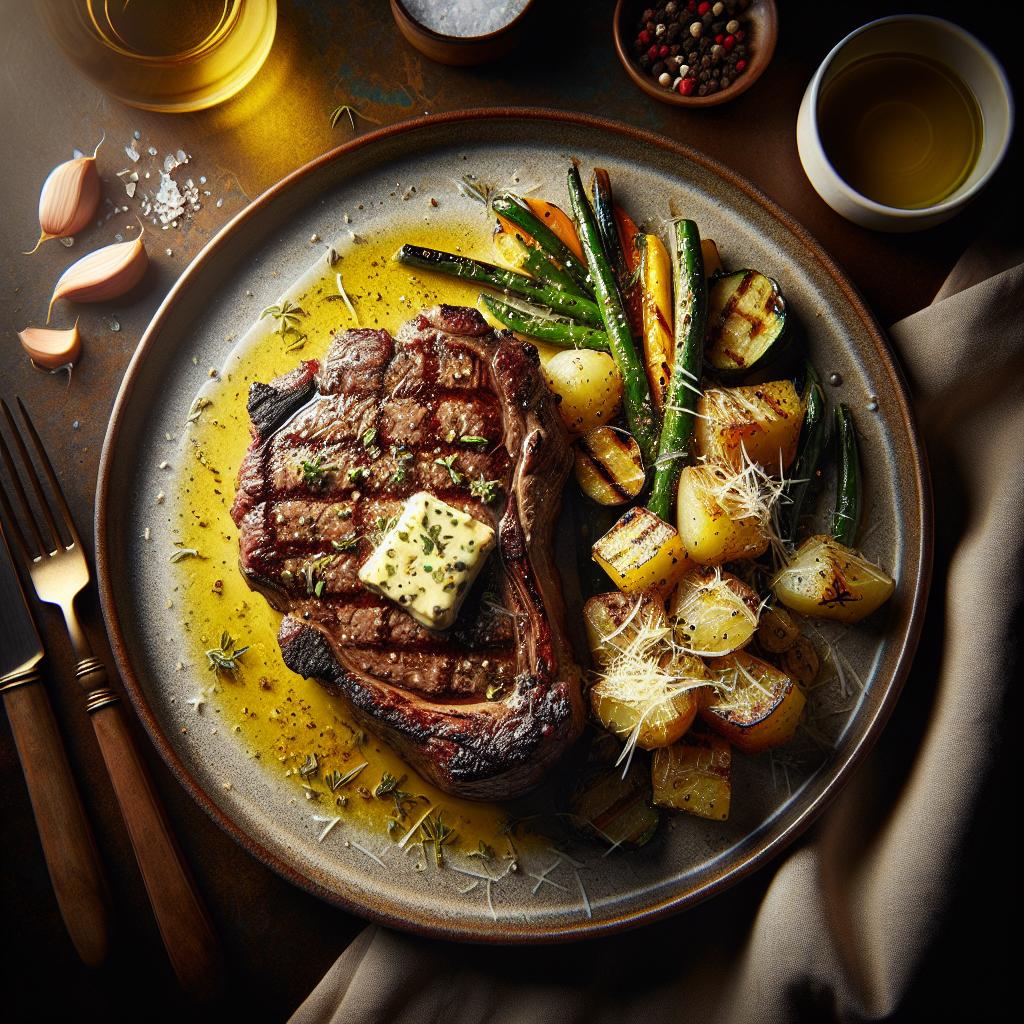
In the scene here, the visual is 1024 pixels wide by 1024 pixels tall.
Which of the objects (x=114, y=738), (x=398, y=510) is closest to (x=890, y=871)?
(x=398, y=510)

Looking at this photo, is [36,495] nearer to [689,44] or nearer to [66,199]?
[66,199]

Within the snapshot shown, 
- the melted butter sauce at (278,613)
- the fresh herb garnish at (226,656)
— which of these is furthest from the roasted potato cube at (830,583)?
the fresh herb garnish at (226,656)

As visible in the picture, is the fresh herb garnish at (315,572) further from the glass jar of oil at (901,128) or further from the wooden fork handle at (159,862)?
the glass jar of oil at (901,128)

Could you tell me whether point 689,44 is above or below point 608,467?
above

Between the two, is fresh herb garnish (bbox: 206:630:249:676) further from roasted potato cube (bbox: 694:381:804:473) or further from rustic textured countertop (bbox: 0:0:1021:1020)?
roasted potato cube (bbox: 694:381:804:473)

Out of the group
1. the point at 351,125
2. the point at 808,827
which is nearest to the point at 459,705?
the point at 808,827

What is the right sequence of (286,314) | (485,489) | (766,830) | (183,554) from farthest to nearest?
(286,314) < (183,554) < (766,830) < (485,489)

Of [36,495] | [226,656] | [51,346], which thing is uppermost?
[51,346]
